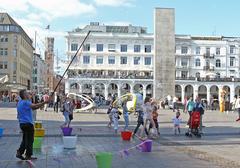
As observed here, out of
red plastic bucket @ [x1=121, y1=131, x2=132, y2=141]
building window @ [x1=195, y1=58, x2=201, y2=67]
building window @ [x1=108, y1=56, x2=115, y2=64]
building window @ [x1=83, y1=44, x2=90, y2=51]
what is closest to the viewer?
red plastic bucket @ [x1=121, y1=131, x2=132, y2=141]

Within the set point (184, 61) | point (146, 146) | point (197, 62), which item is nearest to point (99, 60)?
point (184, 61)

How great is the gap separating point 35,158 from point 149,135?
8.35 metres

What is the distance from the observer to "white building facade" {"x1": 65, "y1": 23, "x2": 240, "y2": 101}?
103 meters

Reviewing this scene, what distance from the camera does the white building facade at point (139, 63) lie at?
10325 centimetres

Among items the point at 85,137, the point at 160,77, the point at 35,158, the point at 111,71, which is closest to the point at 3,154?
the point at 35,158

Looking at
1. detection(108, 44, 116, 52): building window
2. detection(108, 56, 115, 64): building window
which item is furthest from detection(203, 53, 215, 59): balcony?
detection(108, 56, 115, 64): building window

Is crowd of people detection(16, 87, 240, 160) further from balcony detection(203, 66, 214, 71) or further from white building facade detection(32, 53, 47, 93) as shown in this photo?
white building facade detection(32, 53, 47, 93)

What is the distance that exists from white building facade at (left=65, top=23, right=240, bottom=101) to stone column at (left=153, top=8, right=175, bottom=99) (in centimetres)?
4332

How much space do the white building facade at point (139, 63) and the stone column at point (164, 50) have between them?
4332cm

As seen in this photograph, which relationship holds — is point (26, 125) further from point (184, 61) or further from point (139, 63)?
point (184, 61)

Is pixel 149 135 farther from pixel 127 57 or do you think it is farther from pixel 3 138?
pixel 127 57

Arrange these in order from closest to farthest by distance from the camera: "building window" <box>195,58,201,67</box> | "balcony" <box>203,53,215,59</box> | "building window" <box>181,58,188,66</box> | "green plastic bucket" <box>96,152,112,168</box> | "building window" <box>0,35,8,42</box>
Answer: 1. "green plastic bucket" <box>96,152,112,168</box>
2. "building window" <box>181,58,188,66</box>
3. "building window" <box>195,58,201,67</box>
4. "balcony" <box>203,53,215,59</box>
5. "building window" <box>0,35,8,42</box>

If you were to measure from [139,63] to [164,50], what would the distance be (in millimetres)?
52637

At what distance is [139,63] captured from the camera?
109500 millimetres
